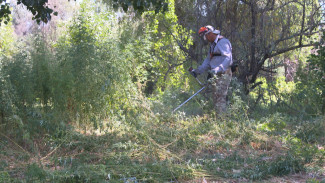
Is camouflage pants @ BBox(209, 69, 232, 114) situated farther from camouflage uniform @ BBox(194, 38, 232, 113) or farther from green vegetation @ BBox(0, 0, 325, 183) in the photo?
green vegetation @ BBox(0, 0, 325, 183)

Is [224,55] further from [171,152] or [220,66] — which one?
[171,152]

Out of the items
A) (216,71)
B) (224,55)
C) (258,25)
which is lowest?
(216,71)

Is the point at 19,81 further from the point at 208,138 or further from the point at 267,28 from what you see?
the point at 267,28

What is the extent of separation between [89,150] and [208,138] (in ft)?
6.83

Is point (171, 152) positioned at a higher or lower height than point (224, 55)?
Answer: lower


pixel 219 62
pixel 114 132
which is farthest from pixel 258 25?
pixel 114 132

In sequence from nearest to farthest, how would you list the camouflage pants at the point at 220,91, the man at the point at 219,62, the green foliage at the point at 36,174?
the green foliage at the point at 36,174 < the man at the point at 219,62 < the camouflage pants at the point at 220,91

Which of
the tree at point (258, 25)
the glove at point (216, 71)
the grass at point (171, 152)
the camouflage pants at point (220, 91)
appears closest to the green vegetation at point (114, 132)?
the grass at point (171, 152)

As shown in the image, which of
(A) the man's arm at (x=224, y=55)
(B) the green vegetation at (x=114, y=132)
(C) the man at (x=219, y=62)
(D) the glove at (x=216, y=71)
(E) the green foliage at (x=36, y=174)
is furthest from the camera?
(C) the man at (x=219, y=62)

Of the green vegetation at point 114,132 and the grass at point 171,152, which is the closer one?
the grass at point 171,152

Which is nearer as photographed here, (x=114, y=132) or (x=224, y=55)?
(x=114, y=132)

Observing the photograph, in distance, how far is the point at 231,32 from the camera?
402 inches

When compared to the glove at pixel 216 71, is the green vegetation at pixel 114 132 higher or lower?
lower

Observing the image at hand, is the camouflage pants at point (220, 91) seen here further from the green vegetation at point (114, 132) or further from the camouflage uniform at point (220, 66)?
the green vegetation at point (114, 132)
